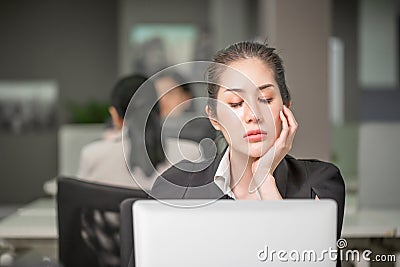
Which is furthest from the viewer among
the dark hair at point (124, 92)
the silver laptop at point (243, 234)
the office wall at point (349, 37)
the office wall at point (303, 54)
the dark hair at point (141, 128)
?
the office wall at point (349, 37)

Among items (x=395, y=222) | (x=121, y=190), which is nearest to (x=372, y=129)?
(x=395, y=222)

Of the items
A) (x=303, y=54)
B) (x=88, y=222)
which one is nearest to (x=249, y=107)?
(x=88, y=222)

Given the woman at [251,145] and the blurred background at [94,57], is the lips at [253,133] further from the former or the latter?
the blurred background at [94,57]

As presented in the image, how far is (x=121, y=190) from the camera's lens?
2512 millimetres

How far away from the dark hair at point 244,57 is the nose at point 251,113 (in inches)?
3.9

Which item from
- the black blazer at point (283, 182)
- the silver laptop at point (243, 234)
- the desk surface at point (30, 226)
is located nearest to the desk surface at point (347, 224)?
the desk surface at point (30, 226)

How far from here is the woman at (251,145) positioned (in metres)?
1.73

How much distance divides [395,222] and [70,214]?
133 centimetres

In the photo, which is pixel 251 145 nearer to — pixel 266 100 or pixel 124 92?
pixel 266 100

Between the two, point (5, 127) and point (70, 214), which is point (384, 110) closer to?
point (5, 127)

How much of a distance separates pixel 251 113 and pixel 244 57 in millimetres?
157

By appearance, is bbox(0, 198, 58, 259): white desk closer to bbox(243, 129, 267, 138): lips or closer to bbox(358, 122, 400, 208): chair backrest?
bbox(358, 122, 400, 208): chair backrest

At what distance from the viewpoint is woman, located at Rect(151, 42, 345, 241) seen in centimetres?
173

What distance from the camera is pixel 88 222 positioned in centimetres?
259
